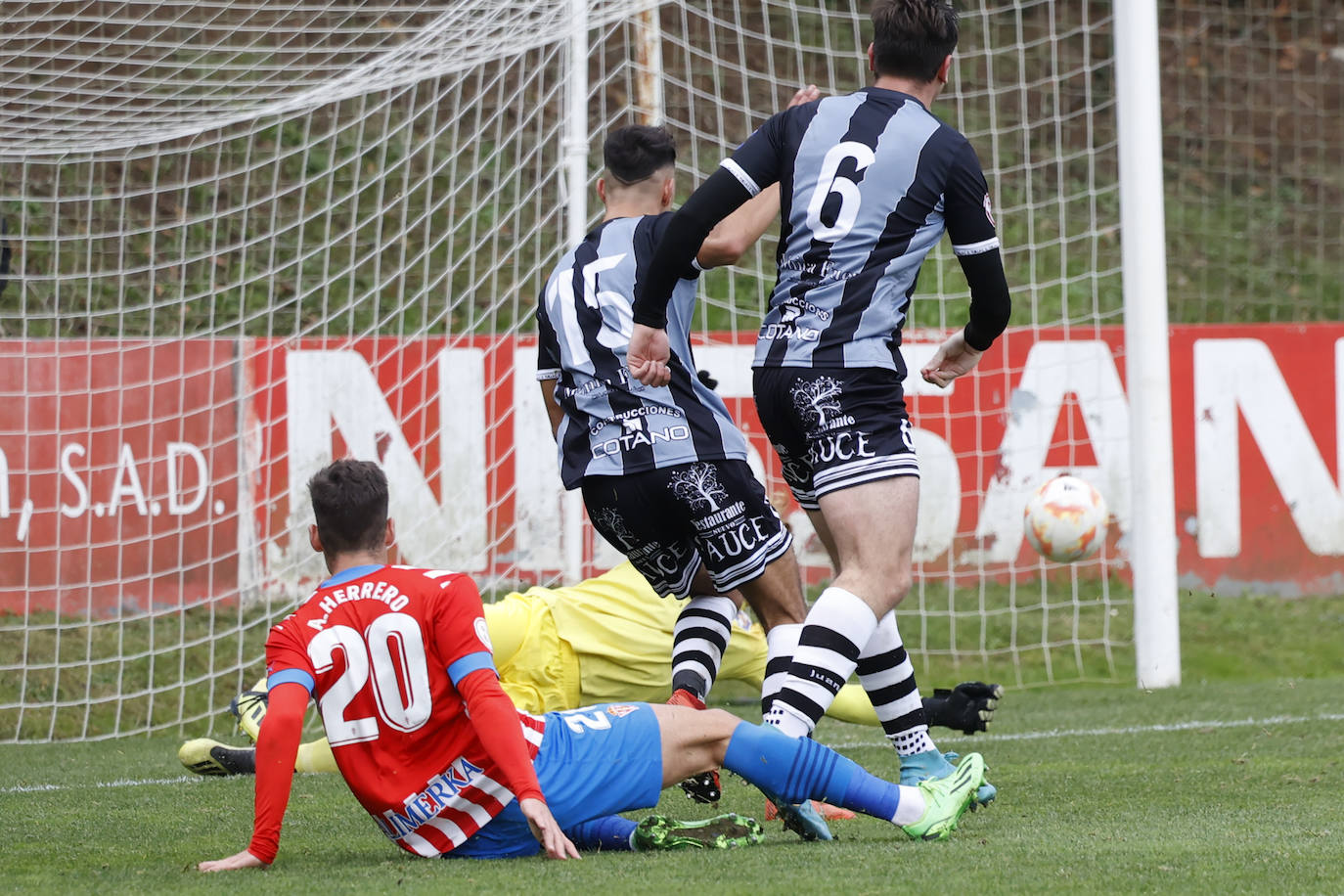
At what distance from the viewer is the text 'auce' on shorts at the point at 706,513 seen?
3.89 metres

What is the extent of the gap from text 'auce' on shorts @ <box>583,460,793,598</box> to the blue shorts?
2.58ft

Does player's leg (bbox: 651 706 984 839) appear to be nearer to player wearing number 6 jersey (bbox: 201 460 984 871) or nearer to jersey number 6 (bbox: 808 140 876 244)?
player wearing number 6 jersey (bbox: 201 460 984 871)

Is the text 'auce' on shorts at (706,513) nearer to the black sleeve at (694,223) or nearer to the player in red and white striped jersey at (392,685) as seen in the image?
the black sleeve at (694,223)

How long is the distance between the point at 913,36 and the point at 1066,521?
133 inches

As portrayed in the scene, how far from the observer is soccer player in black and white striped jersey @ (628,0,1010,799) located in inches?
132

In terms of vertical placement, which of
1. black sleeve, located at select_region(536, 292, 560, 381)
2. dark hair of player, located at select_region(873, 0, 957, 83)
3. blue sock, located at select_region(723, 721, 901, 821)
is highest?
dark hair of player, located at select_region(873, 0, 957, 83)

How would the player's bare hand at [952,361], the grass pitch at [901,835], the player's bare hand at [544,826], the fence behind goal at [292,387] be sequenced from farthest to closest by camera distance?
the fence behind goal at [292,387], the player's bare hand at [952,361], the player's bare hand at [544,826], the grass pitch at [901,835]

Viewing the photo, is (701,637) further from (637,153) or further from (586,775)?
(637,153)

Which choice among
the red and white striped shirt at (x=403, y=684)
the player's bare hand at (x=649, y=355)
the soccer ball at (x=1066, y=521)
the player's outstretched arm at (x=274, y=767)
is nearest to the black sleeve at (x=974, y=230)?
the player's bare hand at (x=649, y=355)

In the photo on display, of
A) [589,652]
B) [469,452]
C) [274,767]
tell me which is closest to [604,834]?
[274,767]

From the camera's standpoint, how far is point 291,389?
26.3 feet

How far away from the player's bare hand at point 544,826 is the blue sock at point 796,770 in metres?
0.37

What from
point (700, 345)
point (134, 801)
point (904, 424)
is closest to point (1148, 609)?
point (700, 345)

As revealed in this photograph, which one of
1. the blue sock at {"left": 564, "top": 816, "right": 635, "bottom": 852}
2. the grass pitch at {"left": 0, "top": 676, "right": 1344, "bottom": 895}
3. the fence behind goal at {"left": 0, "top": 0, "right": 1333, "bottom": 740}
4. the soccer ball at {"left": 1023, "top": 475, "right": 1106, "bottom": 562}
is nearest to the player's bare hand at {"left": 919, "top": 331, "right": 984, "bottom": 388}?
the grass pitch at {"left": 0, "top": 676, "right": 1344, "bottom": 895}
